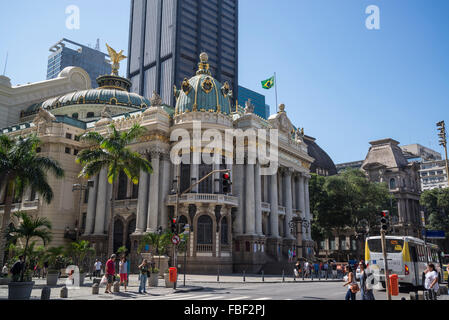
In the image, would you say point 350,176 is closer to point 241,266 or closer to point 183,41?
point 241,266

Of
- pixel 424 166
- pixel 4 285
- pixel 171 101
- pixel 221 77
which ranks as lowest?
pixel 4 285

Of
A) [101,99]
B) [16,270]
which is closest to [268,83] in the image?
[101,99]

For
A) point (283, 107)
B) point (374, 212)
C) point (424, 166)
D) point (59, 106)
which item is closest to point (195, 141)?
point (283, 107)

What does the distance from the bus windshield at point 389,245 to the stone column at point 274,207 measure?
2560 cm

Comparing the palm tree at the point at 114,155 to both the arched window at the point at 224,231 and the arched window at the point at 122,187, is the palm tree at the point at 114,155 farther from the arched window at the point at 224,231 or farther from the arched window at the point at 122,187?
the arched window at the point at 122,187

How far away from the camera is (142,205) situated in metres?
46.7

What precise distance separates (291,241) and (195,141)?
68.6 ft

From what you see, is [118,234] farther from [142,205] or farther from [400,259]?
[400,259]

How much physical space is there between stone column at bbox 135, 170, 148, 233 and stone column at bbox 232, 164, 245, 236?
10.7 meters

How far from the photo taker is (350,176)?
69250 mm

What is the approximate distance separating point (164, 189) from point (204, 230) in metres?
7.00

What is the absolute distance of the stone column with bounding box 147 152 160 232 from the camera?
45188 mm

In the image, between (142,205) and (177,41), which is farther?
(177,41)
